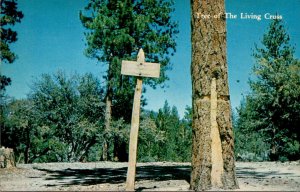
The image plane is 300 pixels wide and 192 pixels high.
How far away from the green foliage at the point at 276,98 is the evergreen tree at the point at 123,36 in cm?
836

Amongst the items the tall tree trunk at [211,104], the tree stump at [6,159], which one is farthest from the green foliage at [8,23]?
the tall tree trunk at [211,104]

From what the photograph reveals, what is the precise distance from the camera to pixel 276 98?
85.5ft

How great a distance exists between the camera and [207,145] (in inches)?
274

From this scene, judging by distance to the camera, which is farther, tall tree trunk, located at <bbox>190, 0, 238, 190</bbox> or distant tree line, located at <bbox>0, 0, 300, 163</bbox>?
distant tree line, located at <bbox>0, 0, 300, 163</bbox>

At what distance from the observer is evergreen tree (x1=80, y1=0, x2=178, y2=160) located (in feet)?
72.9

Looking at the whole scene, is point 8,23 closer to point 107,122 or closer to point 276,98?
point 107,122

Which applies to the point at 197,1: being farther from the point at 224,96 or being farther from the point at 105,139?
the point at 105,139

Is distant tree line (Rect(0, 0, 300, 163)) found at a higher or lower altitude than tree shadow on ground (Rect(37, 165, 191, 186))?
higher

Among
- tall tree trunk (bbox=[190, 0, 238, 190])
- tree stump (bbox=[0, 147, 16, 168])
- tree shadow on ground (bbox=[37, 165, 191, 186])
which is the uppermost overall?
tall tree trunk (bbox=[190, 0, 238, 190])

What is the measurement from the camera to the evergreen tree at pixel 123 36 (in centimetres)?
2222

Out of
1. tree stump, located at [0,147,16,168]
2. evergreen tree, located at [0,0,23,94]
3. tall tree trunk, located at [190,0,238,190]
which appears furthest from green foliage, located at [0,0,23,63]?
tall tree trunk, located at [190,0,238,190]

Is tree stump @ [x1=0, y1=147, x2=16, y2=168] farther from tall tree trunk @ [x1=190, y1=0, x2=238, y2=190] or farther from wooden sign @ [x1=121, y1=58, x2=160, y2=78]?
tall tree trunk @ [x1=190, y1=0, x2=238, y2=190]

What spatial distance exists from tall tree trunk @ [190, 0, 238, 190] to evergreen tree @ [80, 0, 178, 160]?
49.5ft

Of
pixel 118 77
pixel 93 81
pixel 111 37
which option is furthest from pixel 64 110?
pixel 111 37
